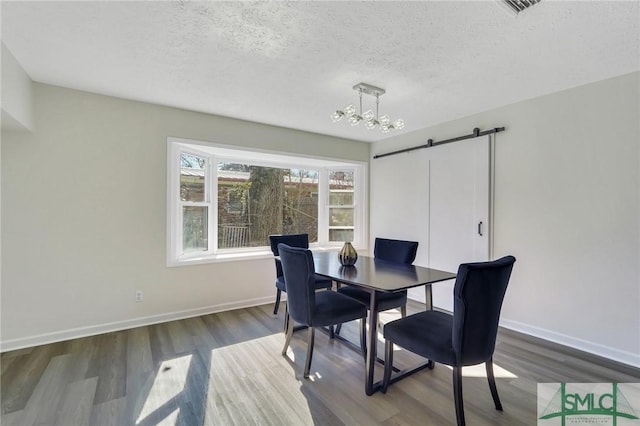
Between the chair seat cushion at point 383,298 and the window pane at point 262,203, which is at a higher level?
the window pane at point 262,203

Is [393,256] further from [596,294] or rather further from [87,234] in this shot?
[87,234]

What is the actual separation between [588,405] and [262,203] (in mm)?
3895

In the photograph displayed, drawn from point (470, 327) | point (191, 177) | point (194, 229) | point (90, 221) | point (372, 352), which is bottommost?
point (372, 352)

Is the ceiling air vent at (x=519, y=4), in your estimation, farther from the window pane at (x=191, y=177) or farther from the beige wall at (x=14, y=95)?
the window pane at (x=191, y=177)

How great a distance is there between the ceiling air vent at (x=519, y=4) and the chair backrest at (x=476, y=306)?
145cm

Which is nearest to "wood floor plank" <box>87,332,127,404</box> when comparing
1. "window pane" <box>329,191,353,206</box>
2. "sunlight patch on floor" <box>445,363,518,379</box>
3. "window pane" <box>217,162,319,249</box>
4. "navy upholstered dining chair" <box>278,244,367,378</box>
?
"navy upholstered dining chair" <box>278,244,367,378</box>

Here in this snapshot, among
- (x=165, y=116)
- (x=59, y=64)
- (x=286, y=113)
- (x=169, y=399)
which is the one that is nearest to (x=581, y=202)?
(x=286, y=113)

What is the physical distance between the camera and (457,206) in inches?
Answer: 147

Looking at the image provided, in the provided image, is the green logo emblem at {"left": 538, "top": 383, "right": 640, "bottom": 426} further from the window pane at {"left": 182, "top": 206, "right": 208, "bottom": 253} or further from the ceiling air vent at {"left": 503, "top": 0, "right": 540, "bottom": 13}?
the window pane at {"left": 182, "top": 206, "right": 208, "bottom": 253}

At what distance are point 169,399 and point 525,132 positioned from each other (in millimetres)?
3928

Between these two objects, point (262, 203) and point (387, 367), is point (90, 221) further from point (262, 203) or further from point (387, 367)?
point (387, 367)

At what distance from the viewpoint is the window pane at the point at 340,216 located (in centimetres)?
505

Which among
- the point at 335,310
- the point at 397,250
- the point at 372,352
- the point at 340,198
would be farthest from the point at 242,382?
the point at 340,198

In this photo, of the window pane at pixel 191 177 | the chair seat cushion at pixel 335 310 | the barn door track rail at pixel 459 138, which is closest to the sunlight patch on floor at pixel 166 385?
the chair seat cushion at pixel 335 310
